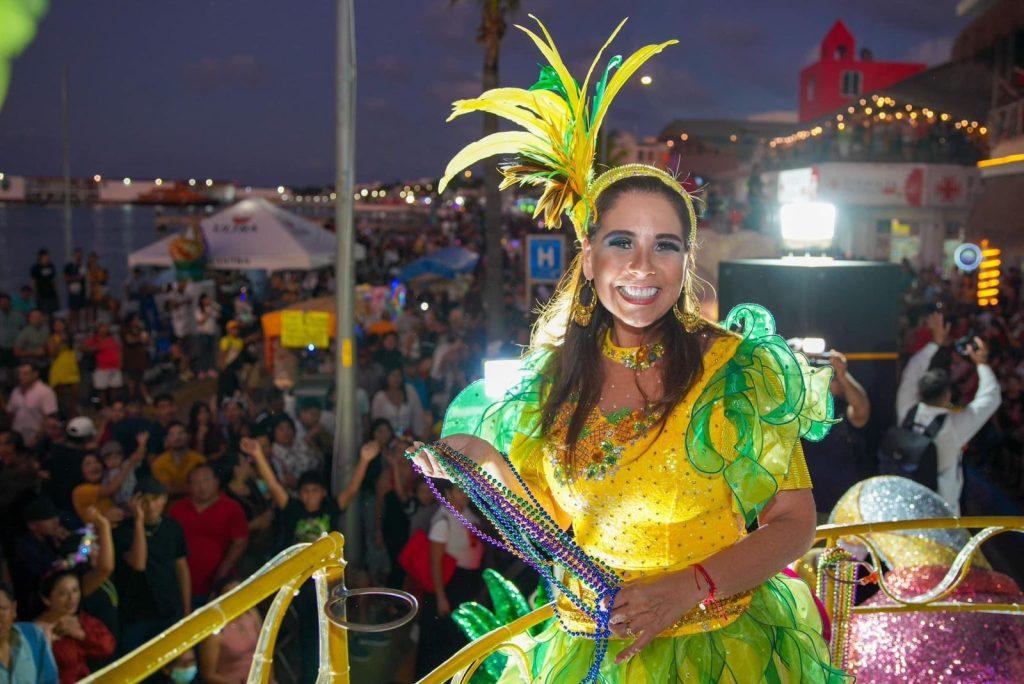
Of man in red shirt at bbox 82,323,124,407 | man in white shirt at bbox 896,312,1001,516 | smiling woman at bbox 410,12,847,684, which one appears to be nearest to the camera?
smiling woman at bbox 410,12,847,684

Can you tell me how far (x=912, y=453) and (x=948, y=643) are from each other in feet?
10.3

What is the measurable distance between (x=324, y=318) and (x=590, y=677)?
9.58 meters

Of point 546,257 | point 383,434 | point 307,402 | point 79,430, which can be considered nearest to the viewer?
point 79,430

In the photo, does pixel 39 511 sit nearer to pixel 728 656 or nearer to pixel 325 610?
pixel 325 610

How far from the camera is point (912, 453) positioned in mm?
5727

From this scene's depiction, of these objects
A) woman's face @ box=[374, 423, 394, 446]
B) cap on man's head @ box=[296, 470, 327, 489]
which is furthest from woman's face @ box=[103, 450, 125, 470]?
woman's face @ box=[374, 423, 394, 446]

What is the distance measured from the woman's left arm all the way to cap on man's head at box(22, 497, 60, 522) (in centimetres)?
463

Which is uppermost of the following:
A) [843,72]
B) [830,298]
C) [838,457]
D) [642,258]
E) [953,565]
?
[843,72]

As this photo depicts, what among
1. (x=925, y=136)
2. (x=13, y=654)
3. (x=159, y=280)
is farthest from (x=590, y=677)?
(x=925, y=136)

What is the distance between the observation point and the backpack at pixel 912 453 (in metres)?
5.72

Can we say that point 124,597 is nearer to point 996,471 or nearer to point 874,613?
point 874,613

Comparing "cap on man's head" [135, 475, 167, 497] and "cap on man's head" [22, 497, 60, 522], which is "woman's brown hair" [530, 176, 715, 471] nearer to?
"cap on man's head" [135, 475, 167, 497]

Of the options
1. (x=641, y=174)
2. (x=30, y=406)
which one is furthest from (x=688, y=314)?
(x=30, y=406)

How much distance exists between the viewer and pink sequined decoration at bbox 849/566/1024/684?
2.72 m
